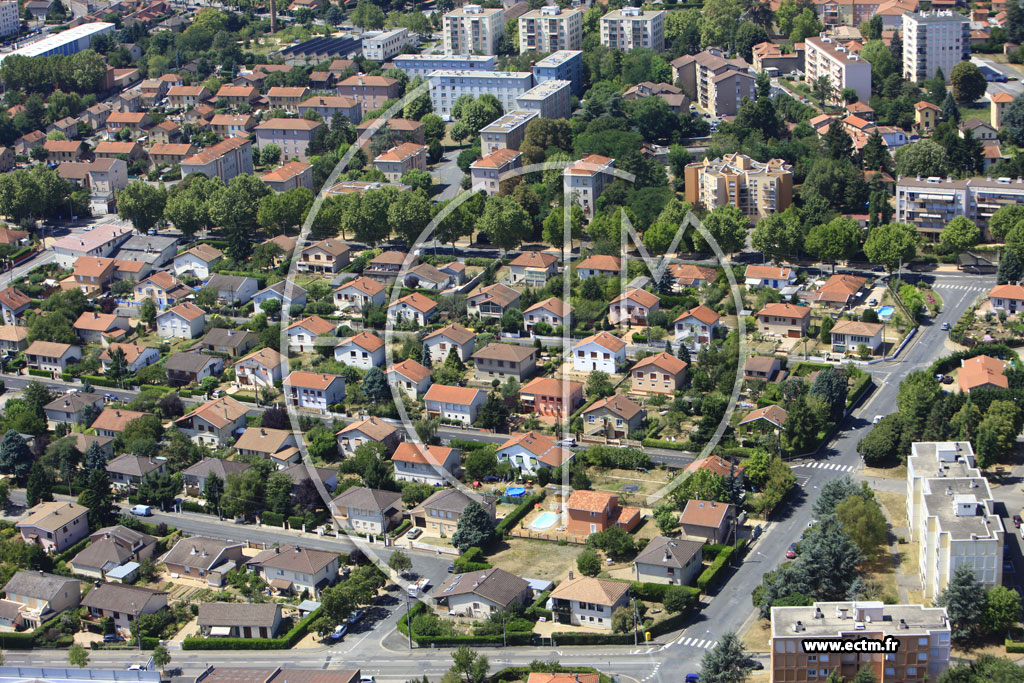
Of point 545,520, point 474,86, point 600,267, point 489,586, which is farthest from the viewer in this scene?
point 474,86

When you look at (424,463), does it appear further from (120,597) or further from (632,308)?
(632,308)

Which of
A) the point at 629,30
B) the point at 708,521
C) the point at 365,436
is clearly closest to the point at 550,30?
the point at 629,30

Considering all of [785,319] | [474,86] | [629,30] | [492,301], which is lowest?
[785,319]

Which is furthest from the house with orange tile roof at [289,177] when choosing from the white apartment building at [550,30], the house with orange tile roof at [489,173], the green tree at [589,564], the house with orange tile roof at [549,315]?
the green tree at [589,564]

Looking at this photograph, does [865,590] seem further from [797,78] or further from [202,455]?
[797,78]

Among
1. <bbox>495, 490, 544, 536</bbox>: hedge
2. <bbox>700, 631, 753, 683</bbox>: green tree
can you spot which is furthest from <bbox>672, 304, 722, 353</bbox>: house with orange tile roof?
<bbox>700, 631, 753, 683</bbox>: green tree

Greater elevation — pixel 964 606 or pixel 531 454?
pixel 964 606

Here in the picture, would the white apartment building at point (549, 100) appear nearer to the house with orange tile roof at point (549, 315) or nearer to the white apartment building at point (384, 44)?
the white apartment building at point (384, 44)

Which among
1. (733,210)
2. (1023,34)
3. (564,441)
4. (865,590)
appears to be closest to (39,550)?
(564,441)
